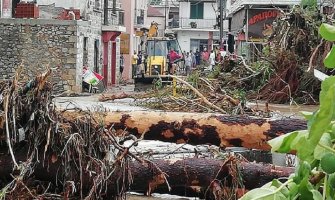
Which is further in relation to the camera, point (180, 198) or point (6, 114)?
point (180, 198)

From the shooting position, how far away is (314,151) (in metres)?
1.46


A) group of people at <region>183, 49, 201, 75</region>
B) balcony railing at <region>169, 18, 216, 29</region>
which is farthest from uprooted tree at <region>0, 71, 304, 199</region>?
balcony railing at <region>169, 18, 216, 29</region>

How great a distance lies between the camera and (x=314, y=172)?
1594mm

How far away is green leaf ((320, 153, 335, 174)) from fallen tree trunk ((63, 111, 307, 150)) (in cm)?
502

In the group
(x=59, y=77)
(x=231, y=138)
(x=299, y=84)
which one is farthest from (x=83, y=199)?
(x=59, y=77)

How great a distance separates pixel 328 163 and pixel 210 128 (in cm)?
526

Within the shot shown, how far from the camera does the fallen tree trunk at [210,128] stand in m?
6.59

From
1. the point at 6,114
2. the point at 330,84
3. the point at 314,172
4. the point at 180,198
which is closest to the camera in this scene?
the point at 330,84

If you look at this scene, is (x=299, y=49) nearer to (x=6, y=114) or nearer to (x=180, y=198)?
(x=180, y=198)

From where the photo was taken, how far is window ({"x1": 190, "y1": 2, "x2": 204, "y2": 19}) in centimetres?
6950

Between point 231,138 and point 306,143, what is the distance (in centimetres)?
521

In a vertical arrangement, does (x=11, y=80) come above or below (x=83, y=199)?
above

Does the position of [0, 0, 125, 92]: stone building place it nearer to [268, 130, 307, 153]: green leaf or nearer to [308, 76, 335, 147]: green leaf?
[268, 130, 307, 153]: green leaf

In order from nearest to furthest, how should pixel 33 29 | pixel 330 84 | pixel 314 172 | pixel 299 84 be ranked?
pixel 330 84 < pixel 314 172 < pixel 299 84 < pixel 33 29
